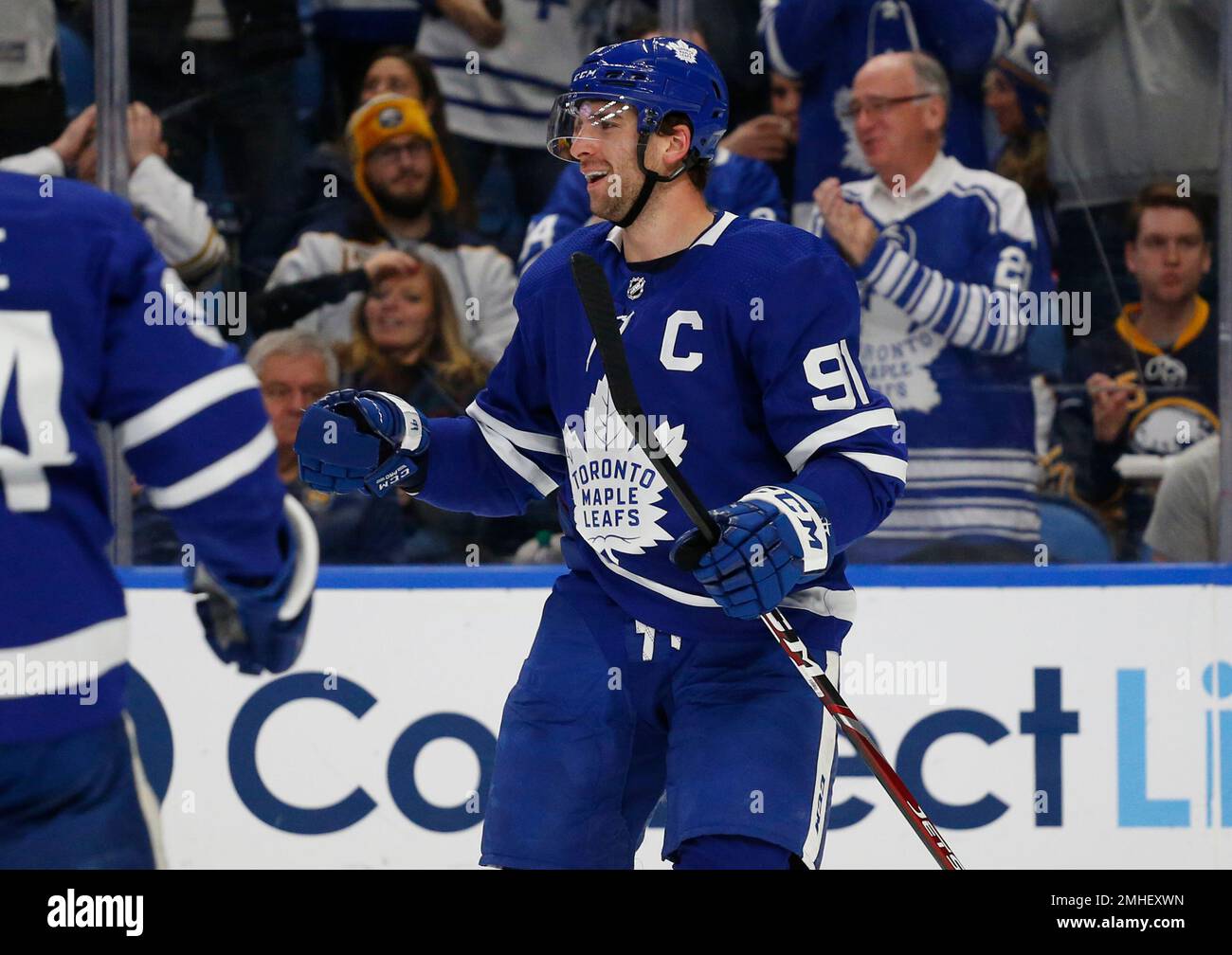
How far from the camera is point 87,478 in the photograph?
1.82 meters

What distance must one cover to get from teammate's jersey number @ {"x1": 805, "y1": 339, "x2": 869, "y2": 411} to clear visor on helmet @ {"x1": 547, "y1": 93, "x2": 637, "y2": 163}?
1.44 feet

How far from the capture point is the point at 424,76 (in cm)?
416

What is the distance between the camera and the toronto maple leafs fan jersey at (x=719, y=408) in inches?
90.6

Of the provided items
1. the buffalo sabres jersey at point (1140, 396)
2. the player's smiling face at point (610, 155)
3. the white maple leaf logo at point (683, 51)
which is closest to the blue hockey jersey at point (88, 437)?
the player's smiling face at point (610, 155)

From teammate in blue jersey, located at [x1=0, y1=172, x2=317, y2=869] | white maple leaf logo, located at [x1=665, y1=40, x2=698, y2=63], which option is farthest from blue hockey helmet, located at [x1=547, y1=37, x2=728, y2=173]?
teammate in blue jersey, located at [x1=0, y1=172, x2=317, y2=869]

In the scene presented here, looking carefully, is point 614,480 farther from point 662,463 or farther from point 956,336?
point 956,336

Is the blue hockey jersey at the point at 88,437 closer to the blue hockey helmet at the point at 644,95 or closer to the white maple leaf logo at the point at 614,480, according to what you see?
the white maple leaf logo at the point at 614,480

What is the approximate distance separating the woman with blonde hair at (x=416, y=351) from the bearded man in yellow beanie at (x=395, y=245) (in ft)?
0.10

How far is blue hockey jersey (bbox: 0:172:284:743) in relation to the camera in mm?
1755

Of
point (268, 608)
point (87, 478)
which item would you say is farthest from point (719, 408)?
point (87, 478)

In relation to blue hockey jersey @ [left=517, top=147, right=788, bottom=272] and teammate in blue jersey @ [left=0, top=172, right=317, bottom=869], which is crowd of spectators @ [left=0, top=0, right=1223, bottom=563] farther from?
teammate in blue jersey @ [left=0, top=172, right=317, bottom=869]
